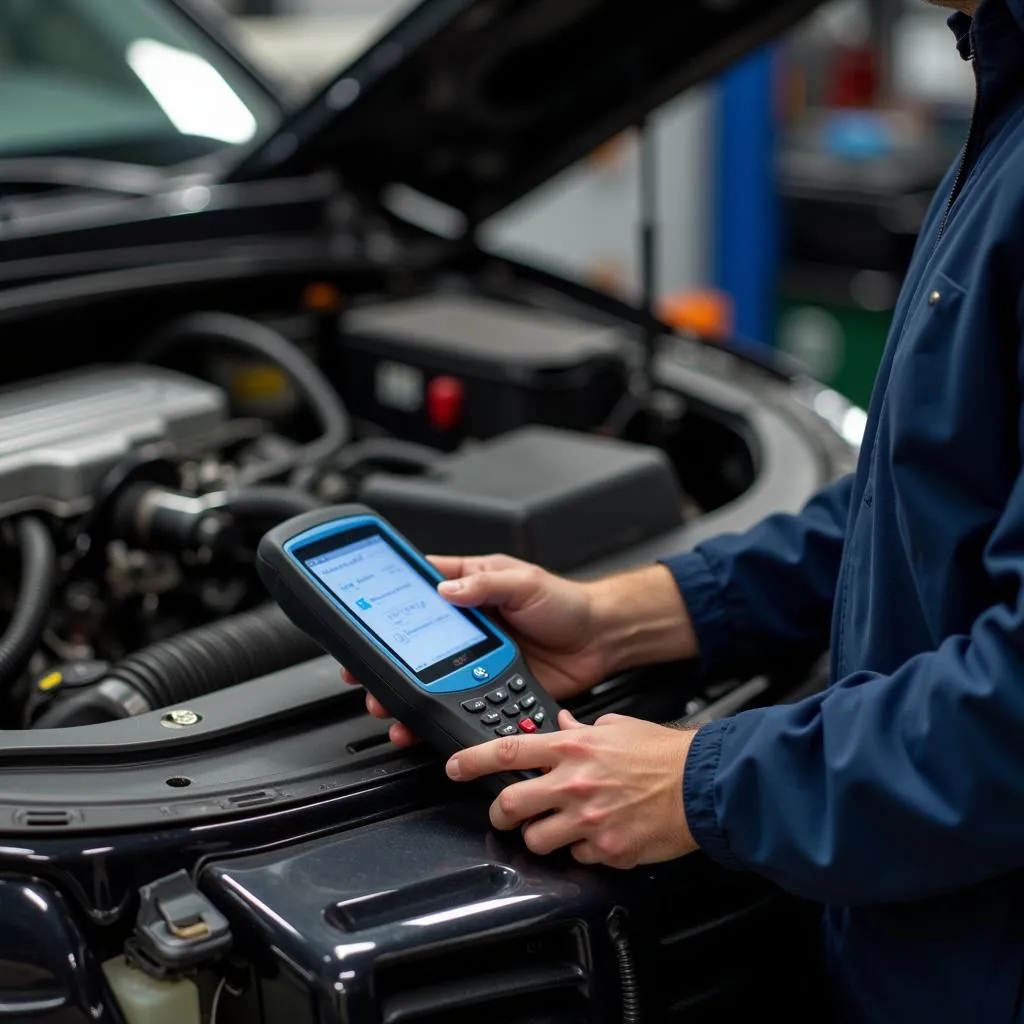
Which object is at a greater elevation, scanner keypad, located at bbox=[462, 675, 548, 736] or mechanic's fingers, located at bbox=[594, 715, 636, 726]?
mechanic's fingers, located at bbox=[594, 715, 636, 726]

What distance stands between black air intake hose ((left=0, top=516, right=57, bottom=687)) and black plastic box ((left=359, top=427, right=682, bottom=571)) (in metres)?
0.28

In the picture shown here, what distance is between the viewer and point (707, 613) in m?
1.14

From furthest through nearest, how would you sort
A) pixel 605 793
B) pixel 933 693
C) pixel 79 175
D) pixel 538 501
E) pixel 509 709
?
pixel 79 175 → pixel 538 501 → pixel 509 709 → pixel 605 793 → pixel 933 693

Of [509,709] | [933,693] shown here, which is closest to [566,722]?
[509,709]

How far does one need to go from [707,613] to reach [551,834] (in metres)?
0.30

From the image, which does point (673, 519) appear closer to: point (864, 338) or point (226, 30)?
point (226, 30)

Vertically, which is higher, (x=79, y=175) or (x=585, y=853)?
(x=79, y=175)

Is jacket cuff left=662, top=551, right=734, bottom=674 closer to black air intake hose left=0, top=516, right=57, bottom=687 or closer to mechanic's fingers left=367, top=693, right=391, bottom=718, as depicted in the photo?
mechanic's fingers left=367, top=693, right=391, bottom=718

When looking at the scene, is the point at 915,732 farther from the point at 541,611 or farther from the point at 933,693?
the point at 541,611

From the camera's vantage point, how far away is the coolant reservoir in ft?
2.79

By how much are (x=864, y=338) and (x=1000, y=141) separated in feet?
11.1

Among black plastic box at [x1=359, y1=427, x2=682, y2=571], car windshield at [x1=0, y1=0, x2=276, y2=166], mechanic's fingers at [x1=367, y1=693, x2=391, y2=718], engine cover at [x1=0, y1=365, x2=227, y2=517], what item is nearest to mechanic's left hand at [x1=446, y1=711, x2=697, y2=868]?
mechanic's fingers at [x1=367, y1=693, x2=391, y2=718]

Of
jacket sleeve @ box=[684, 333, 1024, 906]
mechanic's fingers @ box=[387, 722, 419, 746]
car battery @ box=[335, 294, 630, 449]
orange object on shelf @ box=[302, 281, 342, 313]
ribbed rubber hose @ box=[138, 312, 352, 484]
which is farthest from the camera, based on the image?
orange object on shelf @ box=[302, 281, 342, 313]

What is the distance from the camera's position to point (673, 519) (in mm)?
1355
